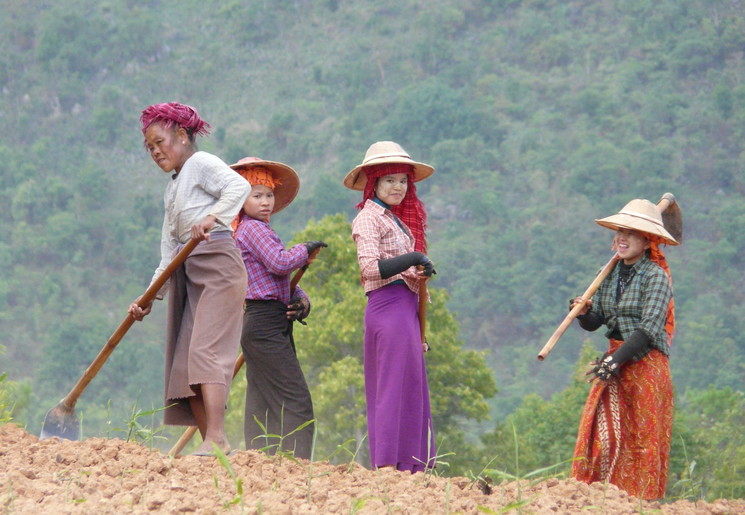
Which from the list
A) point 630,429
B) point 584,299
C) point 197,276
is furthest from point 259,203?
point 630,429

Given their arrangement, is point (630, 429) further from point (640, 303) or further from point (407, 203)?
point (407, 203)

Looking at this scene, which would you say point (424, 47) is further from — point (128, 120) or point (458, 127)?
point (128, 120)

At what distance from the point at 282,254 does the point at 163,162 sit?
967 millimetres

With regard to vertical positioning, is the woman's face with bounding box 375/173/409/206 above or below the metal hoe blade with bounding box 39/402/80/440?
above

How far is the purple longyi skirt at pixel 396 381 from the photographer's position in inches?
259

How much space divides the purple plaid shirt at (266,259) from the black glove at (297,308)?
0.04 meters

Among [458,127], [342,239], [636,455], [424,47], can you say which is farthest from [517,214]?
[636,455]

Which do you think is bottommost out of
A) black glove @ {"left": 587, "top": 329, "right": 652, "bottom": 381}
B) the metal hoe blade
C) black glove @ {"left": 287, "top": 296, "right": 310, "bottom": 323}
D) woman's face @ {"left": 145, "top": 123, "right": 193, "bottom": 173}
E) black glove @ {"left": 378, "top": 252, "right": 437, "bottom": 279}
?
the metal hoe blade

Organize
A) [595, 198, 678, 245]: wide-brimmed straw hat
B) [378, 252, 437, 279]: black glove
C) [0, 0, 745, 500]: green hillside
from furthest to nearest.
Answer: [0, 0, 745, 500]: green hillside, [595, 198, 678, 245]: wide-brimmed straw hat, [378, 252, 437, 279]: black glove

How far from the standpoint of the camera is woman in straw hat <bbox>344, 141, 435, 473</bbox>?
6.57 meters

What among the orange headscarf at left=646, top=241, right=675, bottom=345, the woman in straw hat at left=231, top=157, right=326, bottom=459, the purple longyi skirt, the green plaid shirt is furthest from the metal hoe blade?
the orange headscarf at left=646, top=241, right=675, bottom=345

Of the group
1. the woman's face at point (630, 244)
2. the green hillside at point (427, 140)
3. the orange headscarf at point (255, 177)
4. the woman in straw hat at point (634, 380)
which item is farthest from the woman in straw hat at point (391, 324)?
the green hillside at point (427, 140)

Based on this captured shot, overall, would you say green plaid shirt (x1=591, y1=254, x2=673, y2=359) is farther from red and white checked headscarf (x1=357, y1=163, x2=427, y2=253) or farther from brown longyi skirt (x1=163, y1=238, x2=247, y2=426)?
brown longyi skirt (x1=163, y1=238, x2=247, y2=426)

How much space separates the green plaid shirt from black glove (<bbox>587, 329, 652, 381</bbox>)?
44 millimetres
